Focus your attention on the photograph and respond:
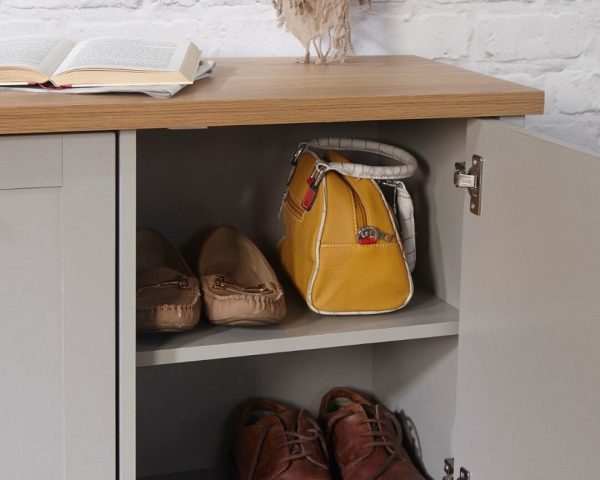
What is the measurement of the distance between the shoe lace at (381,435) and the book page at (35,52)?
0.65 meters

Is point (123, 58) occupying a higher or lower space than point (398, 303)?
higher

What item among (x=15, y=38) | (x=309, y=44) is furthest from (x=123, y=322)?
(x=309, y=44)

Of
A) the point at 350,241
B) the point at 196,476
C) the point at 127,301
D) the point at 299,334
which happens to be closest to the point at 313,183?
the point at 350,241

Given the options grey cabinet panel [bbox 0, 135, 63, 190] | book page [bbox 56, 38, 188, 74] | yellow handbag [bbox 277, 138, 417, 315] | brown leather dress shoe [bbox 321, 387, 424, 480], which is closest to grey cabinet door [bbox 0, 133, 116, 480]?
grey cabinet panel [bbox 0, 135, 63, 190]

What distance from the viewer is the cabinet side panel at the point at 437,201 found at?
3.96 feet

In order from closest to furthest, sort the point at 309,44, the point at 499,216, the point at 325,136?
the point at 499,216 → the point at 309,44 → the point at 325,136

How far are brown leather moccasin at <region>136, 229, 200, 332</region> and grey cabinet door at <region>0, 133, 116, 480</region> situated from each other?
84 millimetres

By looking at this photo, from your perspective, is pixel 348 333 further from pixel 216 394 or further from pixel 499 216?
pixel 216 394

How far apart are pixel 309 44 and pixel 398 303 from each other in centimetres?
40

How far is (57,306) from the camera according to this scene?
3.26 feet

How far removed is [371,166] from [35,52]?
45 centimetres

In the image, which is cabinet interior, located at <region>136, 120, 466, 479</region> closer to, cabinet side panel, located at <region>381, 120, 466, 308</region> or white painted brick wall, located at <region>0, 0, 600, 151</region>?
cabinet side panel, located at <region>381, 120, 466, 308</region>

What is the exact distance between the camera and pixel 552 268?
95 cm

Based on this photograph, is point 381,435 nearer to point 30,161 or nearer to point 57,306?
point 57,306
